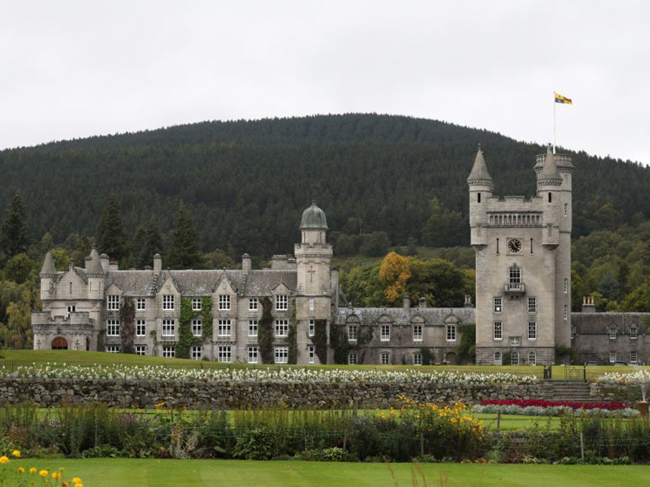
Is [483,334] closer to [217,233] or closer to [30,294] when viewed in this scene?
[30,294]

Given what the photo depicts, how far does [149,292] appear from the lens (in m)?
95.3

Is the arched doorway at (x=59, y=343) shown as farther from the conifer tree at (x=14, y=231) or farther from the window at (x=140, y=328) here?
the conifer tree at (x=14, y=231)

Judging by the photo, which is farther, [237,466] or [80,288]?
[80,288]

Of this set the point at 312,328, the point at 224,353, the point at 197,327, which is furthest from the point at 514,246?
the point at 197,327

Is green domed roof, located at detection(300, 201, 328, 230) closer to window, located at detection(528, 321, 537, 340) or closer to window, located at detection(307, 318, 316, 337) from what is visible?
window, located at detection(307, 318, 316, 337)

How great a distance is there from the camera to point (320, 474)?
104 feet

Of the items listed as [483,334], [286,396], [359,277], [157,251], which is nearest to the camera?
[286,396]

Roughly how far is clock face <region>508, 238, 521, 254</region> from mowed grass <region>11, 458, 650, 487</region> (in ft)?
193

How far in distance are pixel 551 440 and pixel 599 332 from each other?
64.4 metres

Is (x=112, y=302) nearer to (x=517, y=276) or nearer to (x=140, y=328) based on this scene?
(x=140, y=328)

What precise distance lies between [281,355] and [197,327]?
6787 millimetres

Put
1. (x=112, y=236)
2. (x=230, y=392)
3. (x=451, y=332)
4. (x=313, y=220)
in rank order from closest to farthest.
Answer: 1. (x=230, y=392)
2. (x=313, y=220)
3. (x=451, y=332)
4. (x=112, y=236)

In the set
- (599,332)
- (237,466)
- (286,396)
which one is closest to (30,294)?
(599,332)

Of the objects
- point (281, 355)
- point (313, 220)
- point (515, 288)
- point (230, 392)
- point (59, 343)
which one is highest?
point (313, 220)
